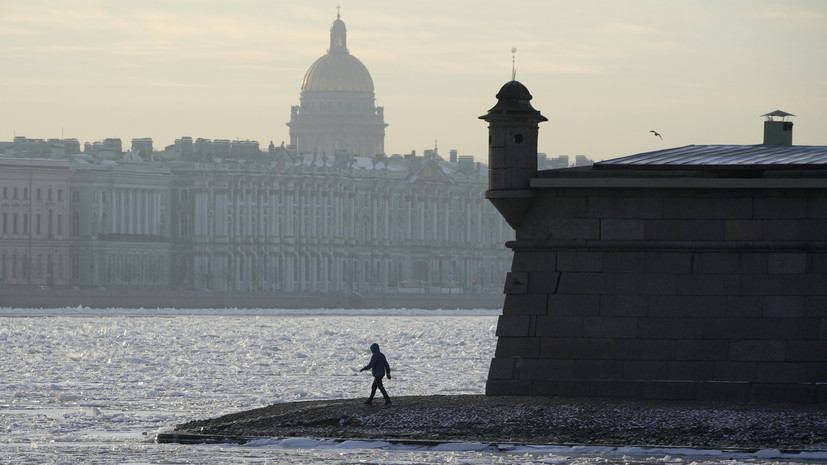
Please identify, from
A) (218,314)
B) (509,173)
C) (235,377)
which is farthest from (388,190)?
(509,173)

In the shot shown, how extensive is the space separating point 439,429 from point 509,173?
4.27m

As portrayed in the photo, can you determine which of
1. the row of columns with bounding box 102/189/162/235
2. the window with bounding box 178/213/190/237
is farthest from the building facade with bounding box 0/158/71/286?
the window with bounding box 178/213/190/237

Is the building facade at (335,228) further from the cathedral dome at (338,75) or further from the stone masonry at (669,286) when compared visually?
the stone masonry at (669,286)

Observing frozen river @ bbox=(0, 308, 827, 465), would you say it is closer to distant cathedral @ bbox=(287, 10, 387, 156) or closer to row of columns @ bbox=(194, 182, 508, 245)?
row of columns @ bbox=(194, 182, 508, 245)

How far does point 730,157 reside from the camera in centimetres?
2762

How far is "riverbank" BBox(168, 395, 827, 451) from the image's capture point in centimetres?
2320

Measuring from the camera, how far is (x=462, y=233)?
162 metres

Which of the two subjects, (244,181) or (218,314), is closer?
(218,314)

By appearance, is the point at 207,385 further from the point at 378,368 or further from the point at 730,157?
the point at 730,157

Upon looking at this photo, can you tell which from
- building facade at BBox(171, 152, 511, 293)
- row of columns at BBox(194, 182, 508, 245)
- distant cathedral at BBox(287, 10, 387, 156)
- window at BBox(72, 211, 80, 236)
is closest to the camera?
window at BBox(72, 211, 80, 236)

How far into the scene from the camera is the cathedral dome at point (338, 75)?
630ft

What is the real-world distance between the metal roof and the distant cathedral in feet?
527

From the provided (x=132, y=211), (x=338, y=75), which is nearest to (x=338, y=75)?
(x=338, y=75)

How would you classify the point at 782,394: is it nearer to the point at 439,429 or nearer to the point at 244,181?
the point at 439,429
